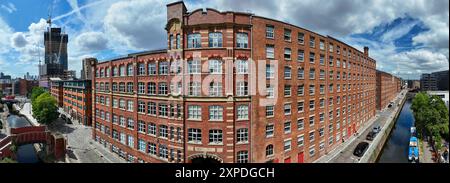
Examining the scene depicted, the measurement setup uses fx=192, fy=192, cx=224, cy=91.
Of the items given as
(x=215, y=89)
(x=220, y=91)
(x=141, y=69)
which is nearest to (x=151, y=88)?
(x=141, y=69)

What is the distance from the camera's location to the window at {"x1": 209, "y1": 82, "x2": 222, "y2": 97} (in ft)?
18.8

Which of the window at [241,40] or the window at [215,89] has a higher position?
the window at [241,40]

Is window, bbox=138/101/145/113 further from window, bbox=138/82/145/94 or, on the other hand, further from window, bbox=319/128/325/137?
window, bbox=319/128/325/137

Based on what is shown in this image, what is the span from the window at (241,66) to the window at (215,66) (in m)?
0.53

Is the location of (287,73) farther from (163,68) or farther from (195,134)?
(163,68)

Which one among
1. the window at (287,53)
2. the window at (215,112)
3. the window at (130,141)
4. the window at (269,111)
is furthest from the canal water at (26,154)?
the window at (287,53)

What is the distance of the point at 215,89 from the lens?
582 cm

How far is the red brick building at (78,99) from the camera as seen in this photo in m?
6.54

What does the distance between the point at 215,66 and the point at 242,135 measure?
91.4 inches

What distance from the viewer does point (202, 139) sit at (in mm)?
6191

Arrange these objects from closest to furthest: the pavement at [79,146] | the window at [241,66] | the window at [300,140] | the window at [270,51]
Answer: the pavement at [79,146]
the window at [241,66]
the window at [270,51]
the window at [300,140]

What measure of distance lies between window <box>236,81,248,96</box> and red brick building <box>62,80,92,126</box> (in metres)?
5.22

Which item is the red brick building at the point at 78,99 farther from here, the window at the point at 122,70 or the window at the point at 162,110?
the window at the point at 162,110
